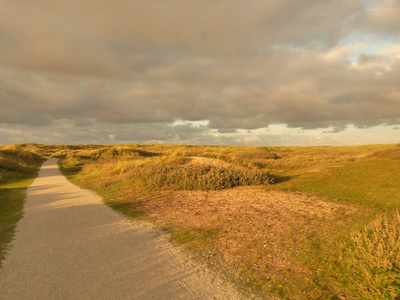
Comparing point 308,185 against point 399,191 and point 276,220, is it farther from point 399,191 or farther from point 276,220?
point 276,220

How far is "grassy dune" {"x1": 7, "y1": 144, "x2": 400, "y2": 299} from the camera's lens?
418cm

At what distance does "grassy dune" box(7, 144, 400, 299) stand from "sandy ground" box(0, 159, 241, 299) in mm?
608

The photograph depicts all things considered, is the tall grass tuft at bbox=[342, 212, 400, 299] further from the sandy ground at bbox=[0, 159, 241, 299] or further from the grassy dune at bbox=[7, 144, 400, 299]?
the sandy ground at bbox=[0, 159, 241, 299]

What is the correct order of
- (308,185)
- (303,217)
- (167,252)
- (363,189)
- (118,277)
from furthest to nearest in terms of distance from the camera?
(308,185) < (363,189) < (303,217) < (167,252) < (118,277)

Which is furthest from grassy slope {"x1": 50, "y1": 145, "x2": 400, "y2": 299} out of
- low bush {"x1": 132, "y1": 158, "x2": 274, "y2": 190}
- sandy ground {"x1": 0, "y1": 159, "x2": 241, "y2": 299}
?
sandy ground {"x1": 0, "y1": 159, "x2": 241, "y2": 299}

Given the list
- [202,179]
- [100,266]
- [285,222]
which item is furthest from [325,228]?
[202,179]

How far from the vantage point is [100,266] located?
4945 mm

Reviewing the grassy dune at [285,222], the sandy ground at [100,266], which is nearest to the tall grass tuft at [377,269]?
the grassy dune at [285,222]

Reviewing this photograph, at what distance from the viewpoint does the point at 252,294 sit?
3.92m

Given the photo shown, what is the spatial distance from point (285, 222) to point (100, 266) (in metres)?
5.48

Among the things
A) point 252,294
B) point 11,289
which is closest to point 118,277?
A: point 11,289

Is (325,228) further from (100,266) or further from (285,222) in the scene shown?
(100,266)

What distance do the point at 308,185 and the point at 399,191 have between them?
4.05m

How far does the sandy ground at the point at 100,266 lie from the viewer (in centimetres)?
403
